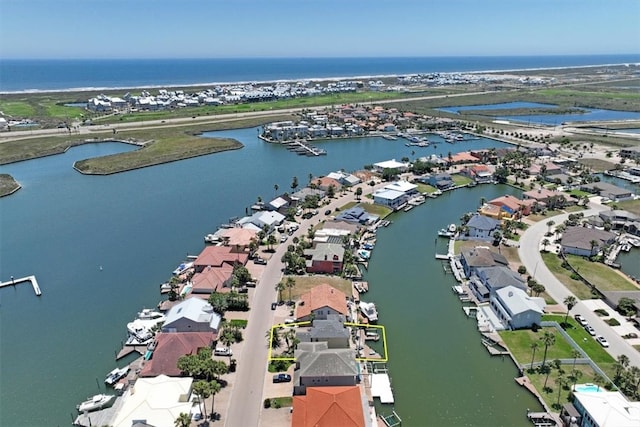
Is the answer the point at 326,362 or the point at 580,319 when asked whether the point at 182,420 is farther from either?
the point at 580,319

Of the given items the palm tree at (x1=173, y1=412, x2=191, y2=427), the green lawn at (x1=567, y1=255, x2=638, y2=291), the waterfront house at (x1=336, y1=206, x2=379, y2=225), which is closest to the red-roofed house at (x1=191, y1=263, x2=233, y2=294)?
the palm tree at (x1=173, y1=412, x2=191, y2=427)

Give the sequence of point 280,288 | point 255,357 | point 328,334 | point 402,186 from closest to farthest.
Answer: point 255,357 < point 328,334 < point 280,288 < point 402,186

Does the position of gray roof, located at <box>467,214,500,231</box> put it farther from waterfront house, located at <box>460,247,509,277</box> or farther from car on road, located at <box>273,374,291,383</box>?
car on road, located at <box>273,374,291,383</box>

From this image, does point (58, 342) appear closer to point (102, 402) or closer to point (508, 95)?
point (102, 402)

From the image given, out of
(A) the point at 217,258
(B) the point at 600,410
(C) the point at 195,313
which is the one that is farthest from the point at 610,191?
(C) the point at 195,313

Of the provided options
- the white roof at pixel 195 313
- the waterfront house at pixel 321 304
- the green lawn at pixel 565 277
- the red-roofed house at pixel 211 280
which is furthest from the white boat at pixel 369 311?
the green lawn at pixel 565 277

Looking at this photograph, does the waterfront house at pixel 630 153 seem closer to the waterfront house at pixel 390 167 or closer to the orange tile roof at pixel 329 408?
the waterfront house at pixel 390 167
